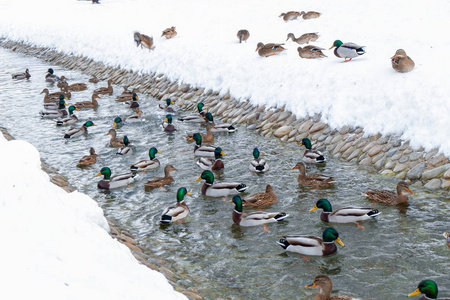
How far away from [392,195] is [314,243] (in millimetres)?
2973

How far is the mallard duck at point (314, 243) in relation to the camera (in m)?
9.93

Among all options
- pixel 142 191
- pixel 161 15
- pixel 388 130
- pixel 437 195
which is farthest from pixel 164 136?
pixel 161 15

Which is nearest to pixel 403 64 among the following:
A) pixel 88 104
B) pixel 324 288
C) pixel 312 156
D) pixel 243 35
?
pixel 312 156

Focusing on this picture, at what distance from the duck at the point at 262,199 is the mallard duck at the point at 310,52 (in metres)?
9.00

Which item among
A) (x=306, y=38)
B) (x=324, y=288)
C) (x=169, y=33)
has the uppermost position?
(x=169, y=33)

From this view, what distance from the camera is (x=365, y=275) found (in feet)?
29.9

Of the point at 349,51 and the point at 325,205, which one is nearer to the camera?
the point at 325,205

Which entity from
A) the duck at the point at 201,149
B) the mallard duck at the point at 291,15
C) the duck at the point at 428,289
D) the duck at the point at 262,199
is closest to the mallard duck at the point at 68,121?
the duck at the point at 201,149

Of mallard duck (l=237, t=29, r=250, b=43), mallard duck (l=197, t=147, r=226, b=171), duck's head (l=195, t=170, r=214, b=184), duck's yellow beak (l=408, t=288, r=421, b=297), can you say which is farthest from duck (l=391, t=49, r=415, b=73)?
mallard duck (l=237, t=29, r=250, b=43)

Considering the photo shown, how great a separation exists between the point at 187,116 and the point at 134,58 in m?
10.7

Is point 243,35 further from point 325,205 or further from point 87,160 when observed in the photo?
point 325,205

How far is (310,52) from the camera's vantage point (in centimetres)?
2000

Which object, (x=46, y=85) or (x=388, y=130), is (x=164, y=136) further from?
(x=46, y=85)

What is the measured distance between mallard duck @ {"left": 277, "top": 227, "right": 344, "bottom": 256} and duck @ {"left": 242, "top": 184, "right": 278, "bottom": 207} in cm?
232
